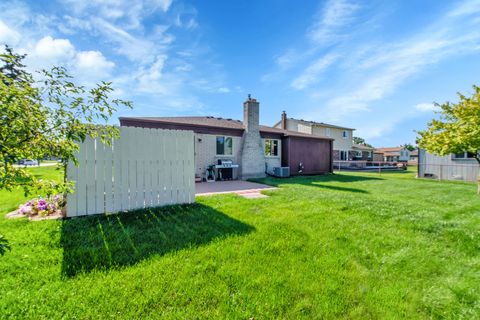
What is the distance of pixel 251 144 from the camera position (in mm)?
13430

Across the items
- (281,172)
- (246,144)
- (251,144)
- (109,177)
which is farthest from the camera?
(281,172)

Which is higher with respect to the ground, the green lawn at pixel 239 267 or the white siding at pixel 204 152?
the white siding at pixel 204 152

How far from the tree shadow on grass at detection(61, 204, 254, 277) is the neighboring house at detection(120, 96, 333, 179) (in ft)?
23.6

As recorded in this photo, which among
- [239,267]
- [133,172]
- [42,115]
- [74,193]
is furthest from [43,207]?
[239,267]

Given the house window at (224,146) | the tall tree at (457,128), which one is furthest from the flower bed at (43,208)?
the tall tree at (457,128)

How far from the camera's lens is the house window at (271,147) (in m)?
15.2

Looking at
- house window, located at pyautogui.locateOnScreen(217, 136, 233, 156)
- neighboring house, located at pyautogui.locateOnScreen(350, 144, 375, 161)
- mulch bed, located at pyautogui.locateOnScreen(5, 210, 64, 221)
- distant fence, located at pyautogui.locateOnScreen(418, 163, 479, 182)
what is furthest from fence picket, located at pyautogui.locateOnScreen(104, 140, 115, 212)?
neighboring house, located at pyautogui.locateOnScreen(350, 144, 375, 161)

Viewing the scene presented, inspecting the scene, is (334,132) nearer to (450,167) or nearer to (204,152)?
(450,167)

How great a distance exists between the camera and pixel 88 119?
2.29 meters

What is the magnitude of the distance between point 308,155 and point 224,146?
730cm

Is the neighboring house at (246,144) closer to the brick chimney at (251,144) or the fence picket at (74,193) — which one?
the brick chimney at (251,144)

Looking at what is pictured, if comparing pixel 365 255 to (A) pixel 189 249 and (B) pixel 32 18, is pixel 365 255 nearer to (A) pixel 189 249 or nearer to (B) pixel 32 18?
(A) pixel 189 249

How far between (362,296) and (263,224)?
7.19 feet

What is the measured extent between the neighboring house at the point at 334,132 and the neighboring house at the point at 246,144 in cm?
1540
